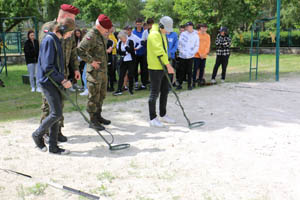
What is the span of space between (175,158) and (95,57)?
2307mm

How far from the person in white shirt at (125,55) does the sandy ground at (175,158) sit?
217 cm

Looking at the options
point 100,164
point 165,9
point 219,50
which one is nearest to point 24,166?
point 100,164

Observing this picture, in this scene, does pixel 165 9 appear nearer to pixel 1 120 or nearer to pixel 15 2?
pixel 15 2

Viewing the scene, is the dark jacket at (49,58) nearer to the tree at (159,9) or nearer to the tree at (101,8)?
the tree at (101,8)

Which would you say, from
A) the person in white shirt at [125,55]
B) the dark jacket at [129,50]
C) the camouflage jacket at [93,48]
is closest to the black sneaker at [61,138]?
the camouflage jacket at [93,48]

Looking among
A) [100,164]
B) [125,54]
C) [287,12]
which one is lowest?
[100,164]

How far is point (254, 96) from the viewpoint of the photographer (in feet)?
28.5

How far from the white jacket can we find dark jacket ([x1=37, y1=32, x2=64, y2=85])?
560 centimetres

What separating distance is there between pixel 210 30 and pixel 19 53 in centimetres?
1261

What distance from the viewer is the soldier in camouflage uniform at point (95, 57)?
18.9 feet

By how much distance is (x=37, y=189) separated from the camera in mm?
3768

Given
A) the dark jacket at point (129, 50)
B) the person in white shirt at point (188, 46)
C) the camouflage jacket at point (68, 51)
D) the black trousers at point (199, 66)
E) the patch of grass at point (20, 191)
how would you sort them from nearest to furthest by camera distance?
the patch of grass at point (20, 191) → the camouflage jacket at point (68, 51) → the dark jacket at point (129, 50) → the person in white shirt at point (188, 46) → the black trousers at point (199, 66)

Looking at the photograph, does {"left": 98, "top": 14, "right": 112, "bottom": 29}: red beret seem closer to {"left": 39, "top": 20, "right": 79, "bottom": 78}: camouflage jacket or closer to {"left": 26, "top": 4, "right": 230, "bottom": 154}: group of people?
{"left": 26, "top": 4, "right": 230, "bottom": 154}: group of people

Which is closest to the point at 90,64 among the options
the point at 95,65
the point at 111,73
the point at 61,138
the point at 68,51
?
the point at 95,65
